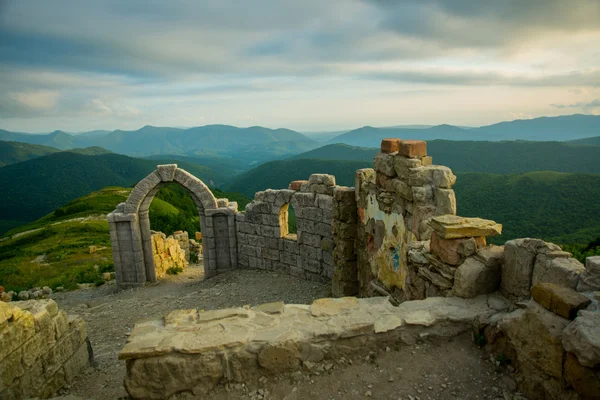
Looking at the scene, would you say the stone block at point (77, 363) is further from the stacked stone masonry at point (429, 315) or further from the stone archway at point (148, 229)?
the stone archway at point (148, 229)

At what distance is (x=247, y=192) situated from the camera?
88.3 m

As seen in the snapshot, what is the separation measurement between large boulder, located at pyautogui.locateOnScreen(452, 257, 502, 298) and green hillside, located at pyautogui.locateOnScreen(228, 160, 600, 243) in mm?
19226

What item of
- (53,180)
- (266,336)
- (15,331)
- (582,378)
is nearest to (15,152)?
(53,180)

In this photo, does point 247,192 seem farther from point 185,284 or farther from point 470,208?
point 185,284

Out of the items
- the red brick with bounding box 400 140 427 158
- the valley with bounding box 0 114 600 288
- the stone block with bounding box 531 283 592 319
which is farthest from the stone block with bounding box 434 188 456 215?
the valley with bounding box 0 114 600 288

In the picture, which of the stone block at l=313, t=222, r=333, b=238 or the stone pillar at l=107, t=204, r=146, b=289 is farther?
the stone pillar at l=107, t=204, r=146, b=289

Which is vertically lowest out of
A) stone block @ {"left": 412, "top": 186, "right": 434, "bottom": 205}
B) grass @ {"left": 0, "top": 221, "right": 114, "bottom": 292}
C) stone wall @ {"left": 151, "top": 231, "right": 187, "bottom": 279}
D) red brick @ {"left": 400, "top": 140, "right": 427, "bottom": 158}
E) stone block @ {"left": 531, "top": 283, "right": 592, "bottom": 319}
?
grass @ {"left": 0, "top": 221, "right": 114, "bottom": 292}

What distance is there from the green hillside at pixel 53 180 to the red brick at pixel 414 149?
180ft

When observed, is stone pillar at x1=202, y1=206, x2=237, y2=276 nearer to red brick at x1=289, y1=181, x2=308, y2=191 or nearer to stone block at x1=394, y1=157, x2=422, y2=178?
red brick at x1=289, y1=181, x2=308, y2=191

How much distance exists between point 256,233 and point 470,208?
26.3 metres

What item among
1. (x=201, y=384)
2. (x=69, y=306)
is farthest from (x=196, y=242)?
(x=201, y=384)

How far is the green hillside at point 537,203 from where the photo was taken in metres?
25.8

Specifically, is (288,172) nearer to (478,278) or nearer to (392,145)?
(392,145)

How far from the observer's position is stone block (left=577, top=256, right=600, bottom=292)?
3195mm
